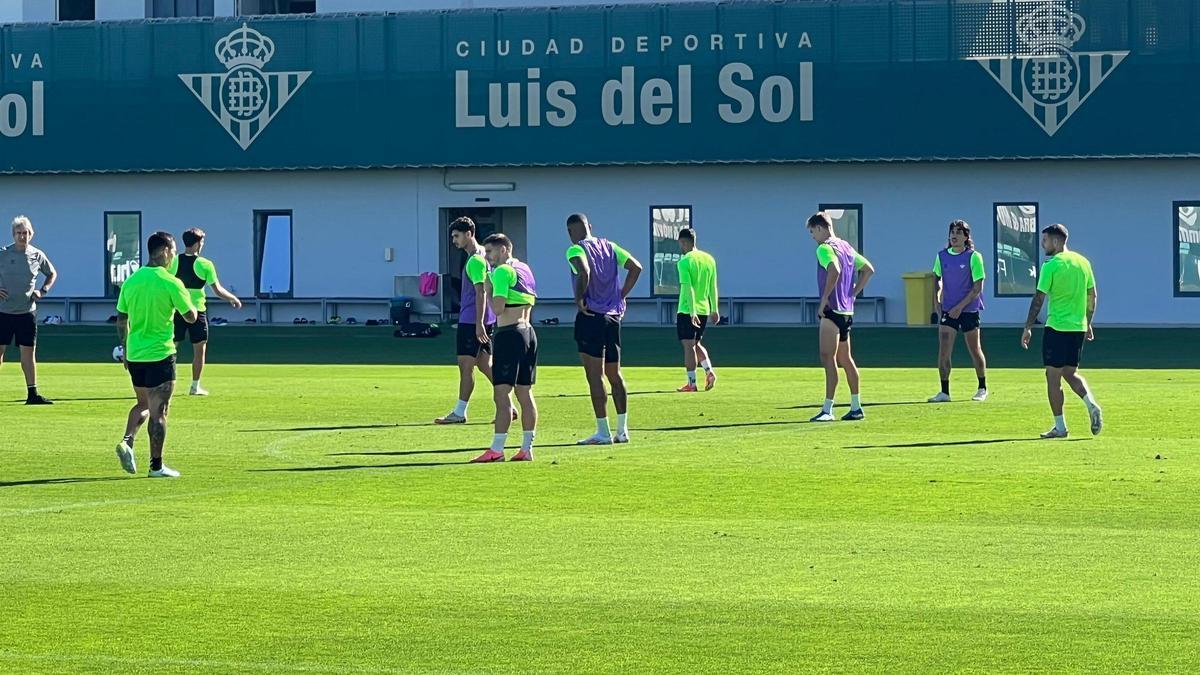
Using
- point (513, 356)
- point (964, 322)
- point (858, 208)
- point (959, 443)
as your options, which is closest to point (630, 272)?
point (513, 356)

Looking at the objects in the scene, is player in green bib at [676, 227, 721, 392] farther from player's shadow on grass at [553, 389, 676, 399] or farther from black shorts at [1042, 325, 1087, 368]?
black shorts at [1042, 325, 1087, 368]

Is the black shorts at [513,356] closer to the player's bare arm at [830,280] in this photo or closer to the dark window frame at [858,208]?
the player's bare arm at [830,280]

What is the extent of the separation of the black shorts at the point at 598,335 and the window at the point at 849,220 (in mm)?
25753

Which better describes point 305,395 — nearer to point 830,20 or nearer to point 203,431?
point 203,431

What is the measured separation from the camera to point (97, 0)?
50.1 metres

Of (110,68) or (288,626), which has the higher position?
(110,68)

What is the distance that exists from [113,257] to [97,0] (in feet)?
22.8

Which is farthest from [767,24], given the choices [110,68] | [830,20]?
[110,68]

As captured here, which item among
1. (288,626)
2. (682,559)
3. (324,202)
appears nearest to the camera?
(288,626)

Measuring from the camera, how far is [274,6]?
51.3 metres

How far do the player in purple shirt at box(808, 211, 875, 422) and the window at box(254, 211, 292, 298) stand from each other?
28082 mm

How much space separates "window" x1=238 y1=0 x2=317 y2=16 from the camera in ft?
165

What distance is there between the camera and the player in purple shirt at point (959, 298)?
2252 cm

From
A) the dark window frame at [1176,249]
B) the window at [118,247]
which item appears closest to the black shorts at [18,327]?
the window at [118,247]
